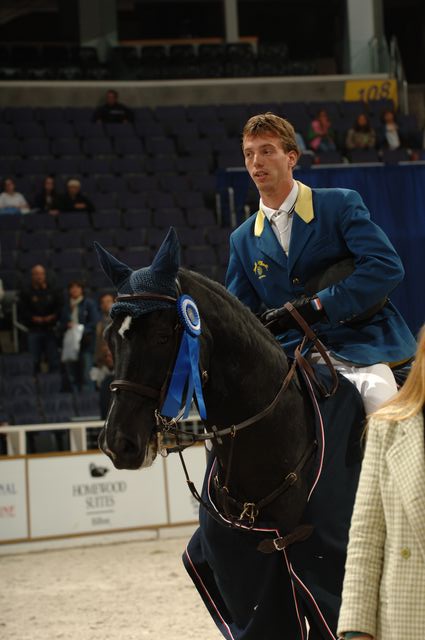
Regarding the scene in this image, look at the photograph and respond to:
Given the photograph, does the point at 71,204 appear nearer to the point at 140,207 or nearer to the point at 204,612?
the point at 140,207

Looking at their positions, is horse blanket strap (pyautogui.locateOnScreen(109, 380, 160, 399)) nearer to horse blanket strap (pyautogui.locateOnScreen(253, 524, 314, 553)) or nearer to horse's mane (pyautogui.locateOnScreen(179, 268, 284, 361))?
horse's mane (pyautogui.locateOnScreen(179, 268, 284, 361))

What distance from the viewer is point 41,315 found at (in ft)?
37.5

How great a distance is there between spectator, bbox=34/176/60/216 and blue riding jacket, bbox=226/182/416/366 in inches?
411

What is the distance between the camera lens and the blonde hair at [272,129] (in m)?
3.45

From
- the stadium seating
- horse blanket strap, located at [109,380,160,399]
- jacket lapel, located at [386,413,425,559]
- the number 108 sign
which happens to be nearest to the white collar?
horse blanket strap, located at [109,380,160,399]

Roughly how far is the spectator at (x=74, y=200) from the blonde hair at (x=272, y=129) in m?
10.6

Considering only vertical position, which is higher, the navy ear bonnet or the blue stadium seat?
the blue stadium seat

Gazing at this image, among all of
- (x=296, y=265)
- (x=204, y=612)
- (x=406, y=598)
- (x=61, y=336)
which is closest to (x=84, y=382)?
(x=61, y=336)

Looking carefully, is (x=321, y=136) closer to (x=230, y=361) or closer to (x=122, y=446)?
(x=230, y=361)

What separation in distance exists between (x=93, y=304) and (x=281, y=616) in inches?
322

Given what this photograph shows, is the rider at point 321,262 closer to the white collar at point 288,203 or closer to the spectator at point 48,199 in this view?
the white collar at point 288,203

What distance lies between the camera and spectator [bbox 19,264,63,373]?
448 inches

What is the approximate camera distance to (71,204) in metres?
13.8

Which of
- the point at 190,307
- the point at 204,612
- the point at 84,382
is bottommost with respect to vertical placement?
the point at 204,612
